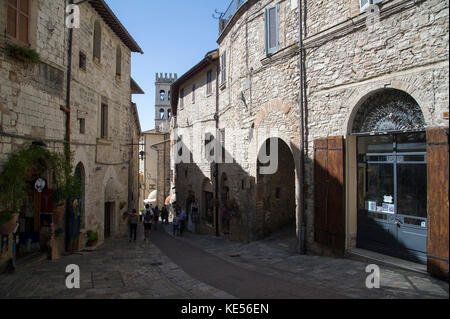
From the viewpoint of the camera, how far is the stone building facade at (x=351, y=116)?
610 centimetres

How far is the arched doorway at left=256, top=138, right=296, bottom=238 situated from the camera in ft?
38.4

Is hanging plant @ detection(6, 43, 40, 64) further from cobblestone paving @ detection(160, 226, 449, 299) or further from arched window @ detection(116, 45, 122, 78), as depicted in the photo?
cobblestone paving @ detection(160, 226, 449, 299)

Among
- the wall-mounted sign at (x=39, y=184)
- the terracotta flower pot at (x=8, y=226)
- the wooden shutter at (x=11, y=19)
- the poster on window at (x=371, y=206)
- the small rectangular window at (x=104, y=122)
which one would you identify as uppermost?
the wooden shutter at (x=11, y=19)

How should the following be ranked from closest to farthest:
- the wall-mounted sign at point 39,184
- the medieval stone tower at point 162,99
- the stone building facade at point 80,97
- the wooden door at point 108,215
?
the stone building facade at point 80,97 → the wall-mounted sign at point 39,184 → the wooden door at point 108,215 → the medieval stone tower at point 162,99

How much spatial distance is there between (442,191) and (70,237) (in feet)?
32.9

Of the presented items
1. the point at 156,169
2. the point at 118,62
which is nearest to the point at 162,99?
the point at 156,169

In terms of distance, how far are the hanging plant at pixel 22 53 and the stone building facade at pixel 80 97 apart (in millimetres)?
97

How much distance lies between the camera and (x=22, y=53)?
25.5 feet

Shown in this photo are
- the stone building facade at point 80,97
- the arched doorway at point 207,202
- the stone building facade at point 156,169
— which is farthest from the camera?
the stone building facade at point 156,169

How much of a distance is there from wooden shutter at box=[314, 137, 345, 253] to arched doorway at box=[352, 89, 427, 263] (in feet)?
1.59

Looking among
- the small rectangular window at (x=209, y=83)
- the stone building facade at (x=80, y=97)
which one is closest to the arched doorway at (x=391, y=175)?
the stone building facade at (x=80, y=97)

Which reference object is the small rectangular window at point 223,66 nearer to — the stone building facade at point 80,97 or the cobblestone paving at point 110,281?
the stone building facade at point 80,97
